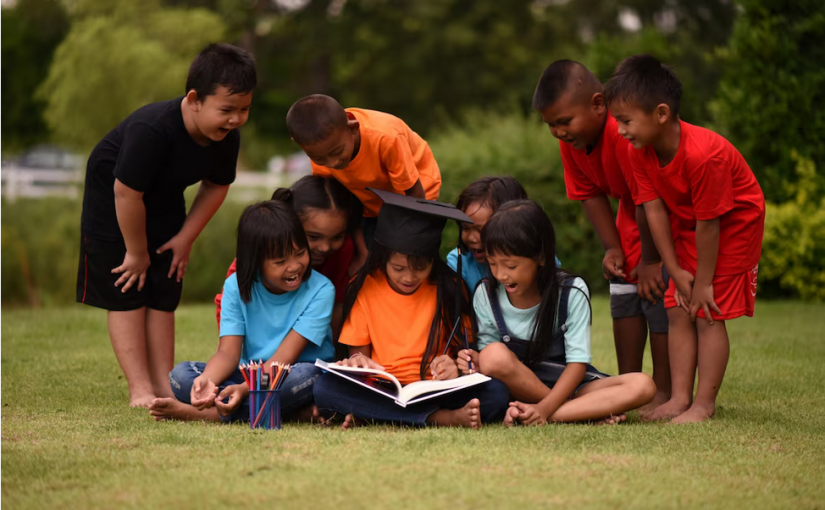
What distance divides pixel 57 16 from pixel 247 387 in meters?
34.9

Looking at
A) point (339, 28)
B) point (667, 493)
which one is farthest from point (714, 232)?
point (339, 28)

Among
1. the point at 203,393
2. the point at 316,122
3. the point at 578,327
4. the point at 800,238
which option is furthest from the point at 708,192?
the point at 800,238

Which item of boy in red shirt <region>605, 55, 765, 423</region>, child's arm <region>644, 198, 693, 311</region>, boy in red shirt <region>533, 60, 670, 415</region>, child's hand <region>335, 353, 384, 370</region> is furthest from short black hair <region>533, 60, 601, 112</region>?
child's hand <region>335, 353, 384, 370</region>

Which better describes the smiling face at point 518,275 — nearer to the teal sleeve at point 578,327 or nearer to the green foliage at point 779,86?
the teal sleeve at point 578,327

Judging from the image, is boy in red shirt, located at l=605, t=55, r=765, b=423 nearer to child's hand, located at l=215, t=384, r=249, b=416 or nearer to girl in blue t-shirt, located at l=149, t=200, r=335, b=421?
girl in blue t-shirt, located at l=149, t=200, r=335, b=421

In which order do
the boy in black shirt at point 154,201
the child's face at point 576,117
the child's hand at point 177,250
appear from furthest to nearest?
the child's hand at point 177,250, the boy in black shirt at point 154,201, the child's face at point 576,117

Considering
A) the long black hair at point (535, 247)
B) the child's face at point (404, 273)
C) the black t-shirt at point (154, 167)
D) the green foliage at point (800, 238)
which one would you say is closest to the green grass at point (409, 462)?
the long black hair at point (535, 247)

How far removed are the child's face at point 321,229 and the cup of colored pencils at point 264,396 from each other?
787 millimetres

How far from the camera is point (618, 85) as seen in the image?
3.95 metres

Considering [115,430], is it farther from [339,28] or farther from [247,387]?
[339,28]

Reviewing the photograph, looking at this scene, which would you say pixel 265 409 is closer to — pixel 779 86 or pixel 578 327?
pixel 578 327

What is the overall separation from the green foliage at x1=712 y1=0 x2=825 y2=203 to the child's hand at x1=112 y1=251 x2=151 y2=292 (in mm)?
6452

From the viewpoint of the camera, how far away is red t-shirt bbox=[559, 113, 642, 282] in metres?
4.27

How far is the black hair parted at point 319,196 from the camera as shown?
4.45 metres
